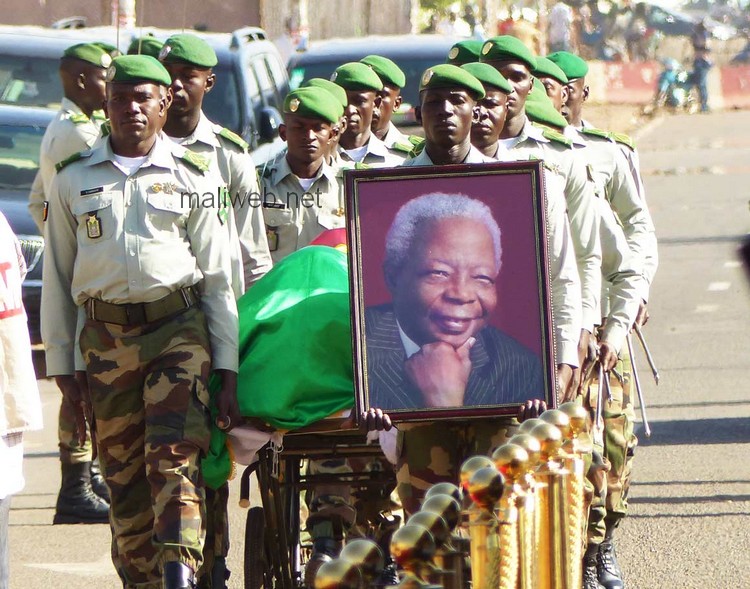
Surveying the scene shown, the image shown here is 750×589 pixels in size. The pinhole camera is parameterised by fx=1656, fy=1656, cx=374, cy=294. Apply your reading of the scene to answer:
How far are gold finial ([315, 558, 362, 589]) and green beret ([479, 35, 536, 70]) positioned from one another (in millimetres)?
4177

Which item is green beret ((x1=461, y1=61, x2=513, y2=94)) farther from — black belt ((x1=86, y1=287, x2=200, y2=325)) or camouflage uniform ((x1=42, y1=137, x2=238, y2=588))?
black belt ((x1=86, y1=287, x2=200, y2=325))

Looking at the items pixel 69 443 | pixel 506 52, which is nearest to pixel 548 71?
pixel 506 52

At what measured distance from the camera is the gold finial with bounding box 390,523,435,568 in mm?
2930

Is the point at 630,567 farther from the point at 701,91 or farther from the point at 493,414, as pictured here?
the point at 701,91

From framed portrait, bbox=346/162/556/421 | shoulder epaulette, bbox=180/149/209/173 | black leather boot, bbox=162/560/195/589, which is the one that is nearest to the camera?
framed portrait, bbox=346/162/556/421

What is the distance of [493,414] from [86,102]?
3.99 m

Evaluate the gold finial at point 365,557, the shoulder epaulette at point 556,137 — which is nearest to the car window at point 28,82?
the shoulder epaulette at point 556,137

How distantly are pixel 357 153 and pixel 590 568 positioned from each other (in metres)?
2.40

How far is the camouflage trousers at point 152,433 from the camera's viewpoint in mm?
5680

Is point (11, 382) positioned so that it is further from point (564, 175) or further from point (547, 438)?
point (564, 175)

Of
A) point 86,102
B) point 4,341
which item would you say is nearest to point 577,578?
point 4,341

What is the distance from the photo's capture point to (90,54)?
8414 mm

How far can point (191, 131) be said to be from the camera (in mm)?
6973

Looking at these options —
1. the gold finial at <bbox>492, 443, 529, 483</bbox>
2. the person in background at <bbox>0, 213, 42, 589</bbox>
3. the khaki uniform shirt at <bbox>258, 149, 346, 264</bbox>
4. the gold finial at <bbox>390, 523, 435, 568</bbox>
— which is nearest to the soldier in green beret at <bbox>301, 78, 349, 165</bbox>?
the khaki uniform shirt at <bbox>258, 149, 346, 264</bbox>
